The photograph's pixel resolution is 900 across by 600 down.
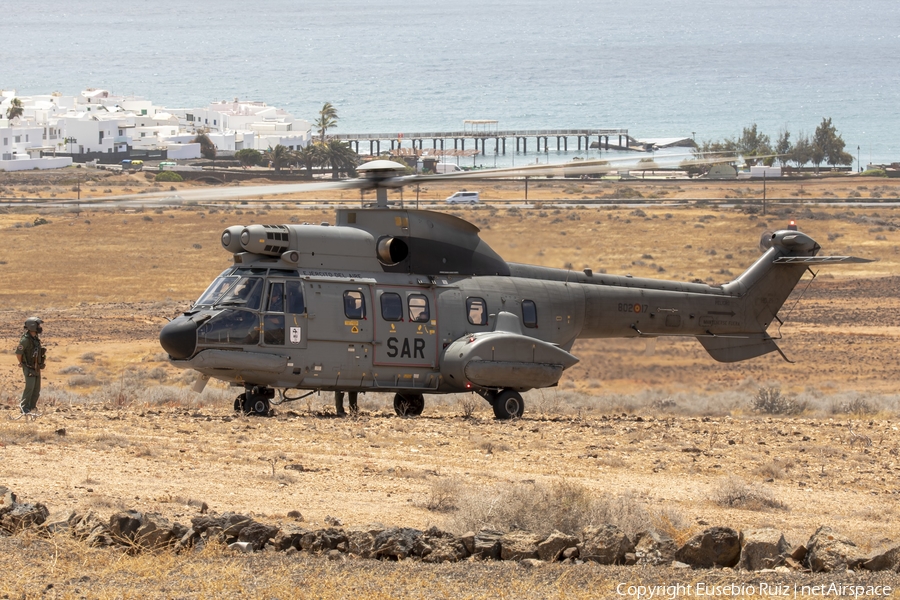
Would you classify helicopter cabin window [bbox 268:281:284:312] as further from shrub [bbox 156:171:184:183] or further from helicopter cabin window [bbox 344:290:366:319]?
shrub [bbox 156:171:184:183]

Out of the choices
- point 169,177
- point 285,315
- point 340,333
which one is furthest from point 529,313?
point 169,177

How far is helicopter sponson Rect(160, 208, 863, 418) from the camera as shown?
62.2 ft

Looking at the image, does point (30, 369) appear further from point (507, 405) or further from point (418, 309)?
point (507, 405)

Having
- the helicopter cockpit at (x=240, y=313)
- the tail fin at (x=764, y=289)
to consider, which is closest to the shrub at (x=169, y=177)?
the tail fin at (x=764, y=289)

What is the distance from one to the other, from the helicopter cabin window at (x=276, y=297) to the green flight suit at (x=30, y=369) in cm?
371

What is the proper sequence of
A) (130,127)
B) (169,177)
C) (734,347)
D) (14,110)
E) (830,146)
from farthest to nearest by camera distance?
1. (130,127)
2. (14,110)
3. (830,146)
4. (169,177)
5. (734,347)

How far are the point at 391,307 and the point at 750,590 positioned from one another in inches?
455

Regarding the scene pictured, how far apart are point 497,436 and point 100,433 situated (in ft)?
19.0

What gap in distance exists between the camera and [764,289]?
81.6 feet

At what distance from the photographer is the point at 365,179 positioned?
64.7 feet

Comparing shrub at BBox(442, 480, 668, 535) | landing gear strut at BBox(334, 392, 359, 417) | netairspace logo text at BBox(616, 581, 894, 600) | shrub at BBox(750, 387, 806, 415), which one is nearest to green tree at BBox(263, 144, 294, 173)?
shrub at BBox(750, 387, 806, 415)

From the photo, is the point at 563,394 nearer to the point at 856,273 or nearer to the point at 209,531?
the point at 209,531

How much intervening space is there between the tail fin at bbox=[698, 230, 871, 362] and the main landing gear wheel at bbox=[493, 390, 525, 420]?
523cm

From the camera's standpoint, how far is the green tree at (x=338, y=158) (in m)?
118
